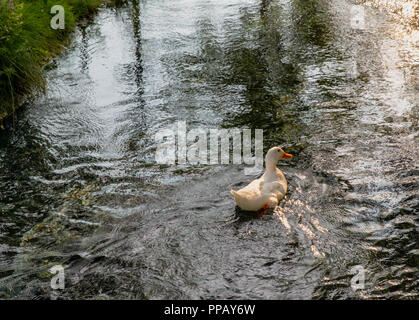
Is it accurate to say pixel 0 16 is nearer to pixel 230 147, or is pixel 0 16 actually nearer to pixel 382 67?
pixel 230 147

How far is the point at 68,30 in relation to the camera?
12.7 metres

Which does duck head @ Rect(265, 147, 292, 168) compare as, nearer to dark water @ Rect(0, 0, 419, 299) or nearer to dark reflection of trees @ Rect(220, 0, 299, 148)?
dark water @ Rect(0, 0, 419, 299)

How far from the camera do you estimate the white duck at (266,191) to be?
5391mm

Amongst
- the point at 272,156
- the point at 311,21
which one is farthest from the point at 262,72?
the point at 272,156

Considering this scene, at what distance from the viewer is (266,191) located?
5.52 metres

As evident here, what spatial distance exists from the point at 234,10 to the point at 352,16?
355cm

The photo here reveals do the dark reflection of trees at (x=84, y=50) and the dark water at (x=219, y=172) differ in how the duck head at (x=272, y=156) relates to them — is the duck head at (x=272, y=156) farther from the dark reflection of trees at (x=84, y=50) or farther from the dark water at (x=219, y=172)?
the dark reflection of trees at (x=84, y=50)

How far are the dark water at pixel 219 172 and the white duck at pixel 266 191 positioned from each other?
0.20 metres

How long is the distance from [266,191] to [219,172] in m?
1.12

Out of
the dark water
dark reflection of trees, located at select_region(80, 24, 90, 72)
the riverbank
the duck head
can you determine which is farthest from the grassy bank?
the riverbank

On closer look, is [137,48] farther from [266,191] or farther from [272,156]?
[266,191]

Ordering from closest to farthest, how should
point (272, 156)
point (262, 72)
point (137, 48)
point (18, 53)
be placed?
1. point (272, 156)
2. point (18, 53)
3. point (262, 72)
4. point (137, 48)
